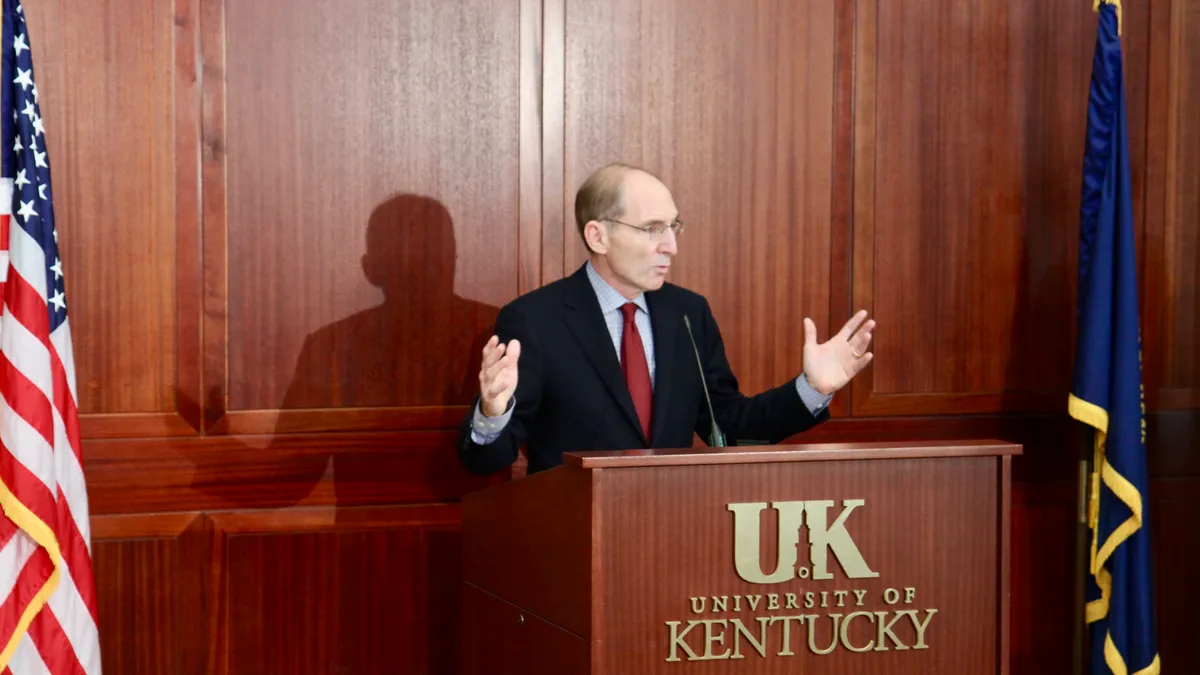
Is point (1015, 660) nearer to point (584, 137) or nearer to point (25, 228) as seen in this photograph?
point (584, 137)

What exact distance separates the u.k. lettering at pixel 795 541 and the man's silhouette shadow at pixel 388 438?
1712 mm

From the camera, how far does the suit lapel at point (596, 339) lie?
336cm

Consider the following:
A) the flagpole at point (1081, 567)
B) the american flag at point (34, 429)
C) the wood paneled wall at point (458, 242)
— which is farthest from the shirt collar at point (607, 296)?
the flagpole at point (1081, 567)

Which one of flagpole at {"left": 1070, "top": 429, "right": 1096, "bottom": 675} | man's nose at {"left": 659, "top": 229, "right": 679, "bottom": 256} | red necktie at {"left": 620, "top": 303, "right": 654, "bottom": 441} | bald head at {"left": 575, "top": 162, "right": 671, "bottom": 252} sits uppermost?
bald head at {"left": 575, "top": 162, "right": 671, "bottom": 252}

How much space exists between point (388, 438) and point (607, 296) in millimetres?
1041

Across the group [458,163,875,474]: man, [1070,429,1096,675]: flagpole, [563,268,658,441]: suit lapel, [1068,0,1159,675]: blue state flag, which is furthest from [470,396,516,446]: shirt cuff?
[1070,429,1096,675]: flagpole

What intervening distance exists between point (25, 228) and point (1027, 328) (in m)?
3.36

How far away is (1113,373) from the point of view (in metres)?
4.40

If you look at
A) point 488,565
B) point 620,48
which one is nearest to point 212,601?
point 488,565

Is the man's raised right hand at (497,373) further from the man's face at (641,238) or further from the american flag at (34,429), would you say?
the american flag at (34,429)

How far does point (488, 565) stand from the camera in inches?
126

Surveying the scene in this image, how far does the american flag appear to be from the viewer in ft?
10.8

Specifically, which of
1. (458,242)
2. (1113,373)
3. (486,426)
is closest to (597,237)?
(486,426)

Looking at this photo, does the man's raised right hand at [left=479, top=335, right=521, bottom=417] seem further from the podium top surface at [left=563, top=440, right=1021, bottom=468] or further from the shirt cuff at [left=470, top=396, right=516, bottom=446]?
the podium top surface at [left=563, top=440, right=1021, bottom=468]
